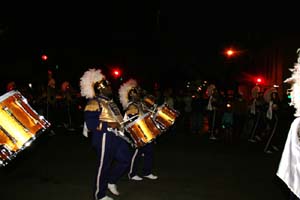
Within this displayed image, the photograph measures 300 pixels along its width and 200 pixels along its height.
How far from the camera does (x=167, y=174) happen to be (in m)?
8.06

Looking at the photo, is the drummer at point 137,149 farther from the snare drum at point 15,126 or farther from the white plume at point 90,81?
the snare drum at point 15,126

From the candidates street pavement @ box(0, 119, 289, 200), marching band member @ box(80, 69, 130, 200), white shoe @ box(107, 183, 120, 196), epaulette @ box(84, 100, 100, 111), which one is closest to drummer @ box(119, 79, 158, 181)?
street pavement @ box(0, 119, 289, 200)

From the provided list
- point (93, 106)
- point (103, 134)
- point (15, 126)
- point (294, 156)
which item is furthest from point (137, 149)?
point (294, 156)

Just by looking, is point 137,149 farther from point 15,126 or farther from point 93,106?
point 15,126

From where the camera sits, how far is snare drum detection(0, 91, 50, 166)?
403 cm

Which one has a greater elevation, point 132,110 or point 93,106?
point 93,106

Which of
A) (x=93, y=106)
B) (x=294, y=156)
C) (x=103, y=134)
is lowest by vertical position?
(x=103, y=134)

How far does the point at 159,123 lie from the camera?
756 cm

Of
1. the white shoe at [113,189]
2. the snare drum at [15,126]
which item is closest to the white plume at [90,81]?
the white shoe at [113,189]

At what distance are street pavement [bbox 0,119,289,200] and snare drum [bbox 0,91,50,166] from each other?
1060 millimetres

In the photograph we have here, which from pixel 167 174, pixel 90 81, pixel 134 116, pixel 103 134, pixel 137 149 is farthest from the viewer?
pixel 167 174

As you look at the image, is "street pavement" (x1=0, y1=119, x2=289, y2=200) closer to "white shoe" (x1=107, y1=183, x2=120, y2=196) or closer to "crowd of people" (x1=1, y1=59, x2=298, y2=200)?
"white shoe" (x1=107, y1=183, x2=120, y2=196)

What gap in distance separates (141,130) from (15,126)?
291cm

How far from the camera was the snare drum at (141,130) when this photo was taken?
263 inches
